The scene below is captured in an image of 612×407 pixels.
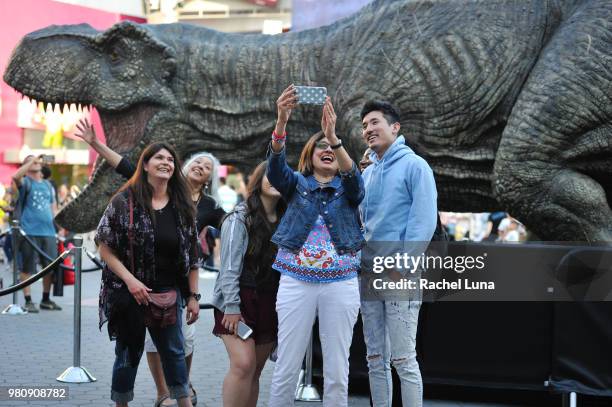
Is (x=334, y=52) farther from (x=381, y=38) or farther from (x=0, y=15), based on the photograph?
(x=0, y=15)

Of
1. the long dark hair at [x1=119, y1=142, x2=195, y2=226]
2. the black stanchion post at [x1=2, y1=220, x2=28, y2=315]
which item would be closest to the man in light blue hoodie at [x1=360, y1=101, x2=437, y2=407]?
the long dark hair at [x1=119, y1=142, x2=195, y2=226]

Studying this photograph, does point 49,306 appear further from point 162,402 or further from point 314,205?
point 314,205

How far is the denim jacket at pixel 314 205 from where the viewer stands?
4.11 m

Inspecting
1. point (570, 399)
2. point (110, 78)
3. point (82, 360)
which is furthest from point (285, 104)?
point (82, 360)

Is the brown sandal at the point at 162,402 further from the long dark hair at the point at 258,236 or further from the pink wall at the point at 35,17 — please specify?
the pink wall at the point at 35,17

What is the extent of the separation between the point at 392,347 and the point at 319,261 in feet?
1.83

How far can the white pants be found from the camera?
4.12 meters

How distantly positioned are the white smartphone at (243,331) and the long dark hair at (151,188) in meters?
0.66

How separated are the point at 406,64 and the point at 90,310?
549cm

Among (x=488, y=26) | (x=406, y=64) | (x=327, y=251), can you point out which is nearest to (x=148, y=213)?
(x=327, y=251)

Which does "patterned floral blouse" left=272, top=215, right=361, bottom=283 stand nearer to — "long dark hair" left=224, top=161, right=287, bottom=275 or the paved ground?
"long dark hair" left=224, top=161, right=287, bottom=275

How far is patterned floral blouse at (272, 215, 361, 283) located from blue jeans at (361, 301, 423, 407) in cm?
29

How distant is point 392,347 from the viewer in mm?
4254

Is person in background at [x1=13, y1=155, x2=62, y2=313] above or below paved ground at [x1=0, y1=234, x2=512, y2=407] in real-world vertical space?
above
